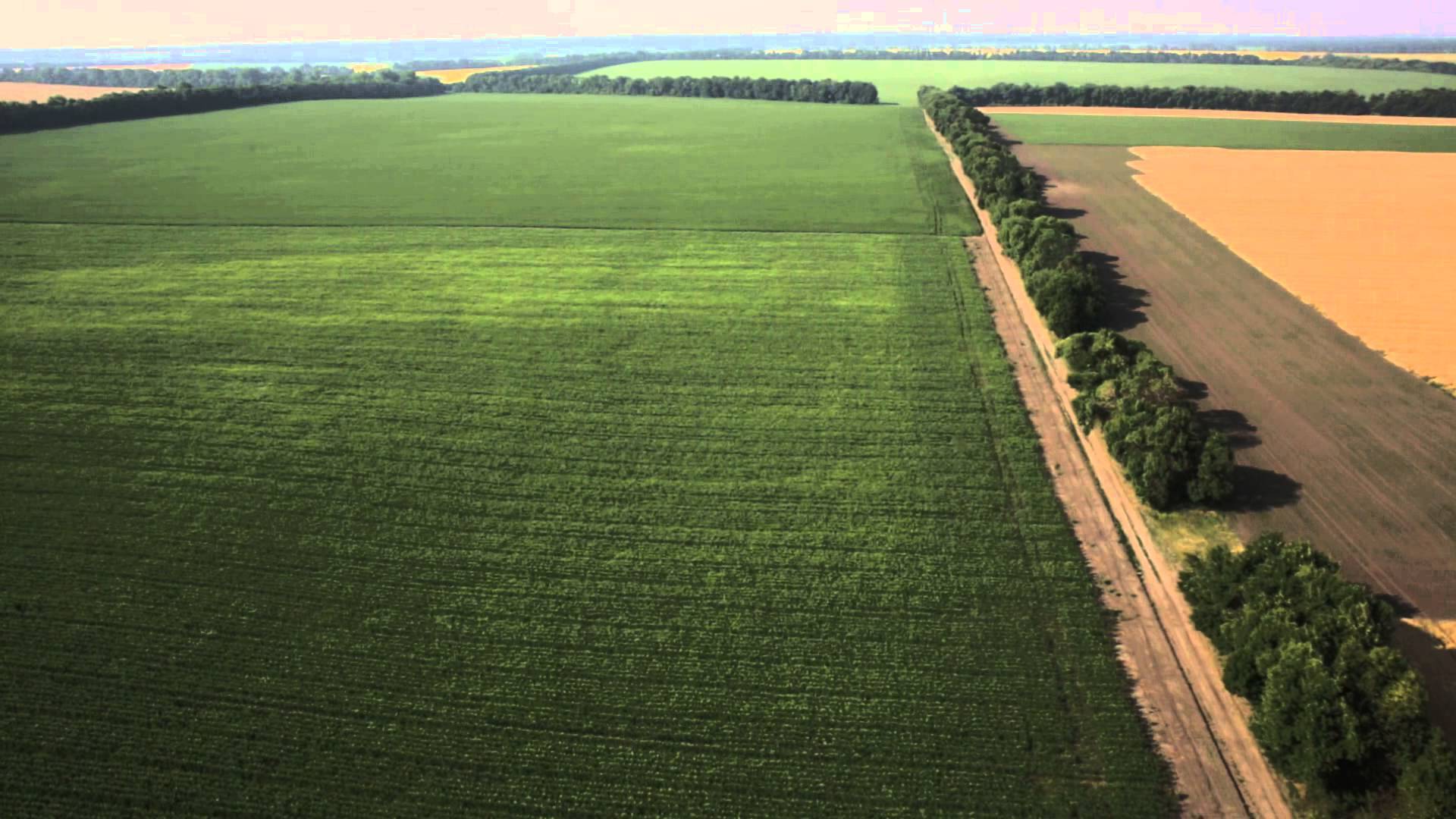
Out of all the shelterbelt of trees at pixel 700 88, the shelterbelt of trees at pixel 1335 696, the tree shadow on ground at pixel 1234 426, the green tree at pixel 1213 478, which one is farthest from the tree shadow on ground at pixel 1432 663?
the shelterbelt of trees at pixel 700 88

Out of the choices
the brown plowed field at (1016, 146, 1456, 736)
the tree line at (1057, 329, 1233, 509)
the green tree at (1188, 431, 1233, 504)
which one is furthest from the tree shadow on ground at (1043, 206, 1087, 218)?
the green tree at (1188, 431, 1233, 504)

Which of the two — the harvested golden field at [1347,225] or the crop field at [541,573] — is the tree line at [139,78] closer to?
the crop field at [541,573]

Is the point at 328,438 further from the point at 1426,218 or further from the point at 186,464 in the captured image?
the point at 1426,218

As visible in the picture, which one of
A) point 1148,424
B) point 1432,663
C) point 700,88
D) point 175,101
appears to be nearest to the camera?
point 1432,663

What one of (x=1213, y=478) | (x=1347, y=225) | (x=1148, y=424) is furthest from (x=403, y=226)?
(x=1347, y=225)

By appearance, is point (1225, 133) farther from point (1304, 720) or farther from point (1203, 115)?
point (1304, 720)
